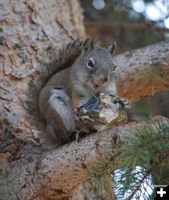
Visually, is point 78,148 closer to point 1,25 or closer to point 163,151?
point 163,151

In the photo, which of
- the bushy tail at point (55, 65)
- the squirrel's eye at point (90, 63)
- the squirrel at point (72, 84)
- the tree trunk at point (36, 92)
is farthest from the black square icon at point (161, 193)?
the bushy tail at point (55, 65)

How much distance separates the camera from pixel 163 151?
1.14 metres

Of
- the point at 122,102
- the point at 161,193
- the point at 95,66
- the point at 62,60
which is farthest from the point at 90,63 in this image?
the point at 161,193

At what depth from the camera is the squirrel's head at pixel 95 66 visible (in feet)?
6.57

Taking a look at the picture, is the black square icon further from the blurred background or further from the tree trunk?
the blurred background

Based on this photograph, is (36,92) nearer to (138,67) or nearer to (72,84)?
(72,84)

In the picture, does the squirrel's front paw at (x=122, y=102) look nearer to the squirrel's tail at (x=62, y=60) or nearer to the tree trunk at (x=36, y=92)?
the tree trunk at (x=36, y=92)

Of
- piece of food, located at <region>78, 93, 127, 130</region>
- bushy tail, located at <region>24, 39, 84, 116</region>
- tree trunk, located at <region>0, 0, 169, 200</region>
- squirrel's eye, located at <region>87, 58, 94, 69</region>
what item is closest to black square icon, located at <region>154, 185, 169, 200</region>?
tree trunk, located at <region>0, 0, 169, 200</region>

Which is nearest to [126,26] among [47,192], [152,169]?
[47,192]

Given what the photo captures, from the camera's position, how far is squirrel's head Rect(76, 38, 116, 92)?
2.00 meters

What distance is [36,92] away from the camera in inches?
86.5

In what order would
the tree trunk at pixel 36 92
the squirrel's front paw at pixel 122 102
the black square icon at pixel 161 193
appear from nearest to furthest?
the black square icon at pixel 161 193 → the tree trunk at pixel 36 92 → the squirrel's front paw at pixel 122 102

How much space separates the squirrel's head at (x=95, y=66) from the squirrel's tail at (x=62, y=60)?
53mm

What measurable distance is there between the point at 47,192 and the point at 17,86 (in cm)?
58
